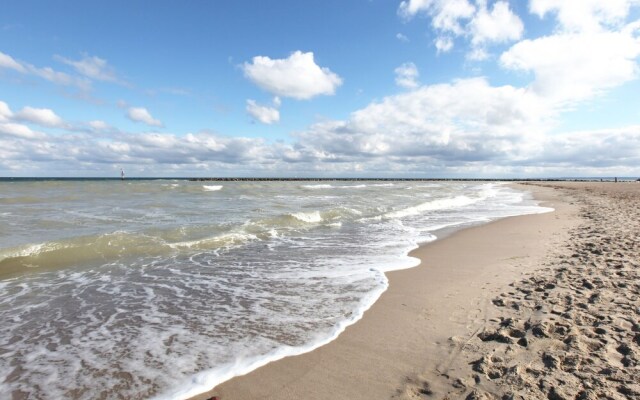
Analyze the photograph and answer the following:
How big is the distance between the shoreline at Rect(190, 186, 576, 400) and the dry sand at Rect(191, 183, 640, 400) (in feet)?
0.05

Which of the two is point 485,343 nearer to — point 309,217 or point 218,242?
point 218,242

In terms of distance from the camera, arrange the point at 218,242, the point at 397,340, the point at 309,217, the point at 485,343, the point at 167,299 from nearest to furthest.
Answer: the point at 485,343 → the point at 397,340 → the point at 167,299 → the point at 218,242 → the point at 309,217

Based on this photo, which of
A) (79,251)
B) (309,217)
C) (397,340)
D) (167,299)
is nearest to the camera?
(397,340)

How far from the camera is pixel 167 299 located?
6137 mm

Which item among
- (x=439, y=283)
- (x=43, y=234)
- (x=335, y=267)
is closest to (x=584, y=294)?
(x=439, y=283)

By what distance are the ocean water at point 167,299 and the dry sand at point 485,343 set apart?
19.1 inches

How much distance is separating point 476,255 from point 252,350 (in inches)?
275

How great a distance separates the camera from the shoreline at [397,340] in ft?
11.3

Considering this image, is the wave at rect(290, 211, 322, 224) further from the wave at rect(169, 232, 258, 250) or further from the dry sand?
the dry sand

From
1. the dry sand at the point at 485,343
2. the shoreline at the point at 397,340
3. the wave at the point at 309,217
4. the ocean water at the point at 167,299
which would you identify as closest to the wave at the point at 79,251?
the ocean water at the point at 167,299

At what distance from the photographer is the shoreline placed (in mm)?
3444

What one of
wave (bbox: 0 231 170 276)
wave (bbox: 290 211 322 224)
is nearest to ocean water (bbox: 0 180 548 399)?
wave (bbox: 0 231 170 276)

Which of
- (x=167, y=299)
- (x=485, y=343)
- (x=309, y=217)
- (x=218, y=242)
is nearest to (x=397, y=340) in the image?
(x=485, y=343)

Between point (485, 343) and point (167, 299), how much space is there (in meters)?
4.87
